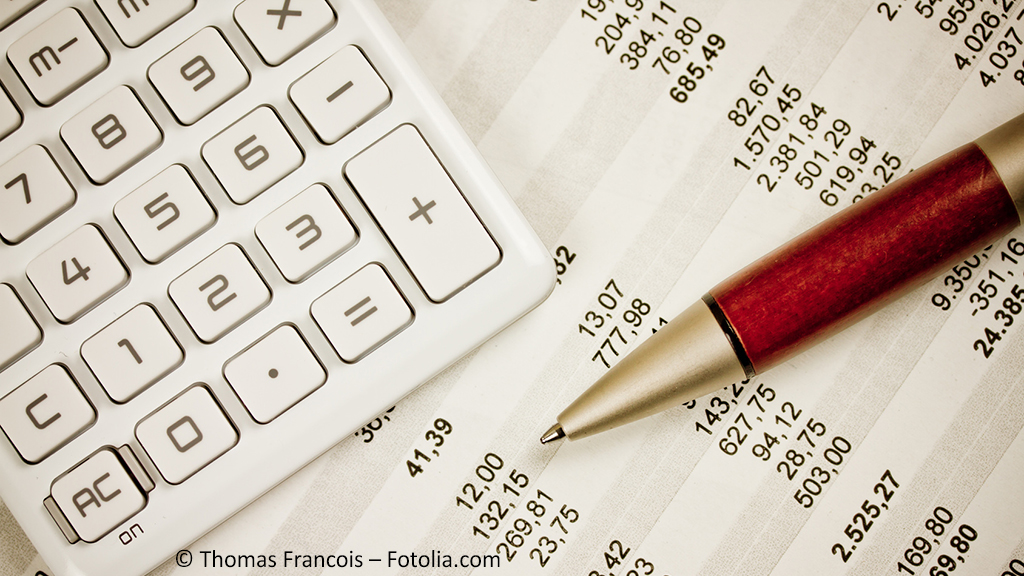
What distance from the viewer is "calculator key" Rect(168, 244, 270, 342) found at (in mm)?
214

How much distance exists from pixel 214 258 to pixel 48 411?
7 centimetres

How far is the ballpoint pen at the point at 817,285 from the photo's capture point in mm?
235

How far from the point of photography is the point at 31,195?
220 millimetres

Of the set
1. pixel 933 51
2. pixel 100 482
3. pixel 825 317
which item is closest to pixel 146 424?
pixel 100 482

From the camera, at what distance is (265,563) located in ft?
0.86

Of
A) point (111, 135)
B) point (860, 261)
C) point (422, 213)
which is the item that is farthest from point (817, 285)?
point (111, 135)

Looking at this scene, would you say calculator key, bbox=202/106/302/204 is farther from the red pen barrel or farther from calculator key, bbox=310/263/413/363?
the red pen barrel

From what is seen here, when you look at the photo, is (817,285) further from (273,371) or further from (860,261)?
(273,371)

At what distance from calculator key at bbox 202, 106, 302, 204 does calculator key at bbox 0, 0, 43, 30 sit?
0.08 meters

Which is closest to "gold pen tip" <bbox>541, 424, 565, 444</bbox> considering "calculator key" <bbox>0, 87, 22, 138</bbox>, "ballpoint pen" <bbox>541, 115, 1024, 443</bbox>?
"ballpoint pen" <bbox>541, 115, 1024, 443</bbox>

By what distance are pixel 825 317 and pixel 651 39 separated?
0.13 meters

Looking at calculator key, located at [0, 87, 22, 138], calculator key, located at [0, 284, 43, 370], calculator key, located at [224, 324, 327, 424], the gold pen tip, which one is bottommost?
calculator key, located at [0, 284, 43, 370]

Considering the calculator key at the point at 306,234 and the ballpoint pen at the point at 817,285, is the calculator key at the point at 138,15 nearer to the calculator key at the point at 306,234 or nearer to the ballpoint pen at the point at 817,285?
the calculator key at the point at 306,234

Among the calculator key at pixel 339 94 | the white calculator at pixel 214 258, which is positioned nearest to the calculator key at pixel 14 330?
the white calculator at pixel 214 258
